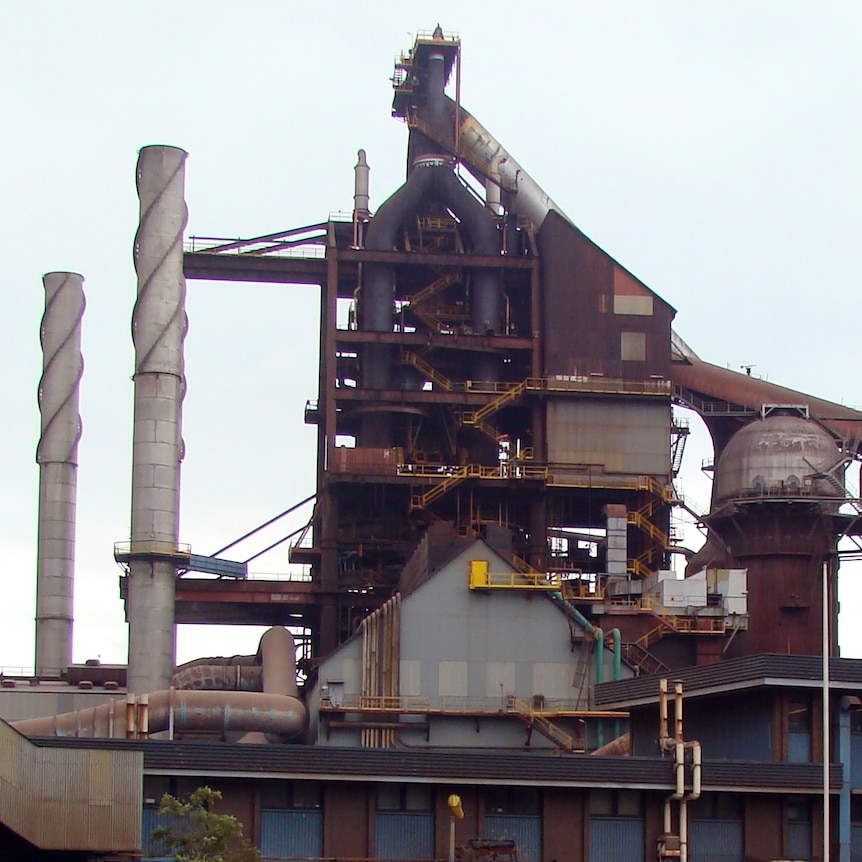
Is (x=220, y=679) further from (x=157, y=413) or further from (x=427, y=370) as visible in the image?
(x=427, y=370)

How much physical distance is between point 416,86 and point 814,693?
47409mm

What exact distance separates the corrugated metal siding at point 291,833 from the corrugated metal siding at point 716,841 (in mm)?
9814

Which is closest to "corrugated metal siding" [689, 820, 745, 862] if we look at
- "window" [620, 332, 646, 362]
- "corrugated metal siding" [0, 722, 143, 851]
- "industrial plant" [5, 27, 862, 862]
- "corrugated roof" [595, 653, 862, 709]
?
"industrial plant" [5, 27, 862, 862]

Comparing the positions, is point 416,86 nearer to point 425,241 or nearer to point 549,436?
point 425,241

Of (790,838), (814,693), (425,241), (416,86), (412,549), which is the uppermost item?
(416,86)

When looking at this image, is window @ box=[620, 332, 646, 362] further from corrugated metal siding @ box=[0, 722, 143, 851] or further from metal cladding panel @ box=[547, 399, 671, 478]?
corrugated metal siding @ box=[0, 722, 143, 851]

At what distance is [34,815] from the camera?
4538 centimetres

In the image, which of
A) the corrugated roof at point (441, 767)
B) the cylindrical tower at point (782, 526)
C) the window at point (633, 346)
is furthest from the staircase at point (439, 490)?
the corrugated roof at point (441, 767)

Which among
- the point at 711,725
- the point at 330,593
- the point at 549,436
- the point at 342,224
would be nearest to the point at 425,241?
the point at 342,224

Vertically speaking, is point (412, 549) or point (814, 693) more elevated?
point (412, 549)

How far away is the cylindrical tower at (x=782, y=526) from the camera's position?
79875mm

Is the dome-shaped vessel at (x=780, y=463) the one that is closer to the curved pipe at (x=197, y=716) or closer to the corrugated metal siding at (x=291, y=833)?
A: the curved pipe at (x=197, y=716)

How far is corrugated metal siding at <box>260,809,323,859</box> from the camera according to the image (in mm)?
49469

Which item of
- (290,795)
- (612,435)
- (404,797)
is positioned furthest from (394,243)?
(290,795)
